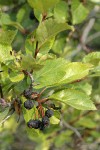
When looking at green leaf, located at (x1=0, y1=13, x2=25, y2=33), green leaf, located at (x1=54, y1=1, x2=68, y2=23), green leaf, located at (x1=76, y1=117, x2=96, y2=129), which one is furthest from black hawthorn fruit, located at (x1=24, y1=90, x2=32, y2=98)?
green leaf, located at (x1=76, y1=117, x2=96, y2=129)

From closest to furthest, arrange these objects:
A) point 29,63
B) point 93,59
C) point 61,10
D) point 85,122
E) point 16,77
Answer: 1. point 29,63
2. point 16,77
3. point 93,59
4. point 61,10
5. point 85,122

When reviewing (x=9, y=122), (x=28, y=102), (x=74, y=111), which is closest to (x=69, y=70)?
(x=28, y=102)

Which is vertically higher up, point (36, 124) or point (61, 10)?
point (61, 10)

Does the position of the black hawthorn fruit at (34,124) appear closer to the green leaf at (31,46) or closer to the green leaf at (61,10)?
the green leaf at (31,46)

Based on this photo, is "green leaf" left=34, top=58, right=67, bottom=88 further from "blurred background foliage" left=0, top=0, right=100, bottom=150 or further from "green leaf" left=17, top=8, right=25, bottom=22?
"green leaf" left=17, top=8, right=25, bottom=22

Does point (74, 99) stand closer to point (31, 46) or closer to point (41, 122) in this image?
point (41, 122)

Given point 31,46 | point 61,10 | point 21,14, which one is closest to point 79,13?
point 61,10

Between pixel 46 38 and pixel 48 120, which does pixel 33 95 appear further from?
pixel 46 38
